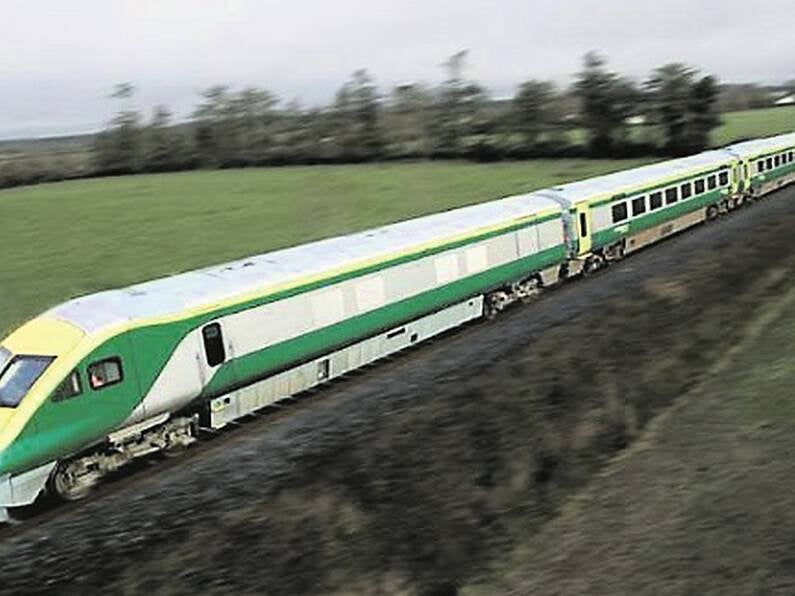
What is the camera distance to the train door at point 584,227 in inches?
1188

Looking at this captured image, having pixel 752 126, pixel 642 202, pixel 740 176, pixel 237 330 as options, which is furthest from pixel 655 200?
pixel 752 126

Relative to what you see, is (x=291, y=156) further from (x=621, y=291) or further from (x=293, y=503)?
(x=293, y=503)

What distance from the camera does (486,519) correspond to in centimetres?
1367

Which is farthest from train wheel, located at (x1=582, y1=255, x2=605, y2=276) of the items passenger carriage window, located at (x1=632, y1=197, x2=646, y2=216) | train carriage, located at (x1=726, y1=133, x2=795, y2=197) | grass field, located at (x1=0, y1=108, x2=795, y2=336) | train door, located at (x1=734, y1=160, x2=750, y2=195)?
grass field, located at (x1=0, y1=108, x2=795, y2=336)

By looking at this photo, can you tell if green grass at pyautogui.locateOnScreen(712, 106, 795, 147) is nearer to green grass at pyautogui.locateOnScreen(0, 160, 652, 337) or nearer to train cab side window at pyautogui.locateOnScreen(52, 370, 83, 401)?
green grass at pyautogui.locateOnScreen(0, 160, 652, 337)

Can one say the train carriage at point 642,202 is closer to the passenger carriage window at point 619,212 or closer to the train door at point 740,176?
the passenger carriage window at point 619,212

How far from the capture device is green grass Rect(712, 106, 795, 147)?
8788 cm

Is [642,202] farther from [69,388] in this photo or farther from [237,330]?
[69,388]

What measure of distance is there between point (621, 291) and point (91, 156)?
92.3 m

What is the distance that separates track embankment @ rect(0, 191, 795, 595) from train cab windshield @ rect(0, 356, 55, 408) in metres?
1.95

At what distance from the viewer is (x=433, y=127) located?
Answer: 96.6m

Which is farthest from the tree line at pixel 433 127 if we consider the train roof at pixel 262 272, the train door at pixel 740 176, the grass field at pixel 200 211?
the train roof at pixel 262 272

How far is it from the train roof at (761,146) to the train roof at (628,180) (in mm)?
3422

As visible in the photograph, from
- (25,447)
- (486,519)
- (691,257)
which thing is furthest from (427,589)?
(691,257)
